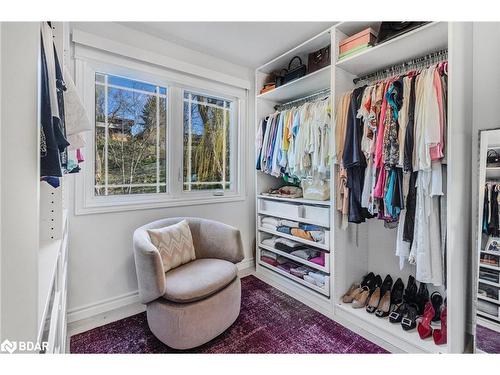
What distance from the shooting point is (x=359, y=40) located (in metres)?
1.68

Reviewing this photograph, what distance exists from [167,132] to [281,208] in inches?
51.4

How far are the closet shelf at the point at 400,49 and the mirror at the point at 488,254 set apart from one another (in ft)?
2.06

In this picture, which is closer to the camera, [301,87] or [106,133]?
[106,133]

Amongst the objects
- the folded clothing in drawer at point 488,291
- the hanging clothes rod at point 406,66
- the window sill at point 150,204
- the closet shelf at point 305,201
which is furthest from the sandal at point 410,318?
the window sill at point 150,204

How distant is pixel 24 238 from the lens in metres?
0.47

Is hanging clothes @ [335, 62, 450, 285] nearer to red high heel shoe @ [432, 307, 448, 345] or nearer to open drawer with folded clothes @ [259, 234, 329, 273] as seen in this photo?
red high heel shoe @ [432, 307, 448, 345]

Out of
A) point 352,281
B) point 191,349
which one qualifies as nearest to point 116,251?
point 191,349

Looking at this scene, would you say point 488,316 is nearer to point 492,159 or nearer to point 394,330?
point 394,330

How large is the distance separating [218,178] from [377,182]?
5.30 feet

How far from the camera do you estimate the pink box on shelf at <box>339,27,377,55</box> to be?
163 centimetres

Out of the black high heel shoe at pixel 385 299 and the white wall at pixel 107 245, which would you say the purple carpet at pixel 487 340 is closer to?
the black high heel shoe at pixel 385 299

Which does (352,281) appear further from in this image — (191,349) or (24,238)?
(24,238)

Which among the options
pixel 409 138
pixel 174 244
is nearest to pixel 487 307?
pixel 409 138

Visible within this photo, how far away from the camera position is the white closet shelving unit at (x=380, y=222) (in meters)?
1.27
